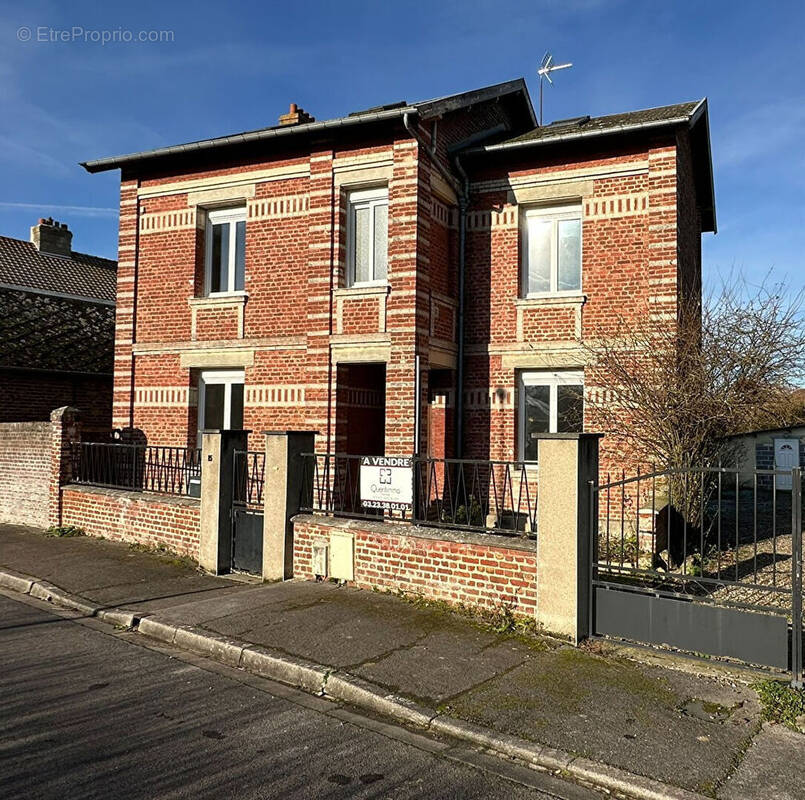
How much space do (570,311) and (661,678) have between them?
7.21 metres

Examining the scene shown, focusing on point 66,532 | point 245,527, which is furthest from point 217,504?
point 66,532

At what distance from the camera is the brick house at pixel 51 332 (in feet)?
53.1

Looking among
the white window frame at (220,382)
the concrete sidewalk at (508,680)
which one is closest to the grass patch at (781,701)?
the concrete sidewalk at (508,680)

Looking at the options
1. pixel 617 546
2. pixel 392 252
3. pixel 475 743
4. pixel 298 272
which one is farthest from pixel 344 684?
pixel 298 272

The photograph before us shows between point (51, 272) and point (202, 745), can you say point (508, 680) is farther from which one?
point (51, 272)

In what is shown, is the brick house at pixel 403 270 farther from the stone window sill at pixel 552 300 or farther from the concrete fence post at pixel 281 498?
the concrete fence post at pixel 281 498

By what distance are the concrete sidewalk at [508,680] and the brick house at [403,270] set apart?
4.11 metres

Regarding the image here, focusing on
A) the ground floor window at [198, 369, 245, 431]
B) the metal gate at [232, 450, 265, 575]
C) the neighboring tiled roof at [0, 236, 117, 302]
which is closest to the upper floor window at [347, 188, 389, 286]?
the ground floor window at [198, 369, 245, 431]

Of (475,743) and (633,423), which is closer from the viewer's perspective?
(475,743)

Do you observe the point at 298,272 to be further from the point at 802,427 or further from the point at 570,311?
the point at 802,427

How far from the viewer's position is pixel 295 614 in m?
6.98

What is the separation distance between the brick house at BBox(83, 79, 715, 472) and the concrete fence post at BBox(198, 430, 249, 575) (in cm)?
240

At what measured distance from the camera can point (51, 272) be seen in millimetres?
19719

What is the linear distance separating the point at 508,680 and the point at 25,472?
10600 mm
